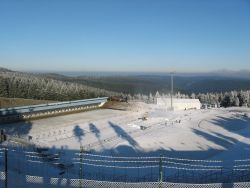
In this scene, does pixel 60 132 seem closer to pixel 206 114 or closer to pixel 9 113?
pixel 9 113

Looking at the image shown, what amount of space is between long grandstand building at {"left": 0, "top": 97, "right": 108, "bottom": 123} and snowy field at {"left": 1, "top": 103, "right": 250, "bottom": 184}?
1.62 metres

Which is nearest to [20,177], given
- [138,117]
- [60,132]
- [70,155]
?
[70,155]

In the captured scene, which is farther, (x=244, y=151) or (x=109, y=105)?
(x=109, y=105)

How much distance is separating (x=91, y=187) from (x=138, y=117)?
2491cm

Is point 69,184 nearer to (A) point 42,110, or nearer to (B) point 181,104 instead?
(A) point 42,110

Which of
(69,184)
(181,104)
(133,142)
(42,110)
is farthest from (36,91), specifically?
(69,184)

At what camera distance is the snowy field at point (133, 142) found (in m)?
17.5

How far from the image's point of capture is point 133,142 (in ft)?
80.6

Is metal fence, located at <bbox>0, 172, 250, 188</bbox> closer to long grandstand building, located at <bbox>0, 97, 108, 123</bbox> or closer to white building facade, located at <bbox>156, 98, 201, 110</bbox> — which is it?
long grandstand building, located at <bbox>0, 97, 108, 123</bbox>

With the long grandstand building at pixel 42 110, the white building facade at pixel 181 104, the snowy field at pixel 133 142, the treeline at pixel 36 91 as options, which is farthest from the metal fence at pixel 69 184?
the treeline at pixel 36 91

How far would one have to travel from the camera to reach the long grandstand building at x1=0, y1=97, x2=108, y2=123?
31094 mm

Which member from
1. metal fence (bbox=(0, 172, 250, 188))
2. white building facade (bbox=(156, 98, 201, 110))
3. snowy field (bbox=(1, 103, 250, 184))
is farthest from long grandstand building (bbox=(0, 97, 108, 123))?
metal fence (bbox=(0, 172, 250, 188))

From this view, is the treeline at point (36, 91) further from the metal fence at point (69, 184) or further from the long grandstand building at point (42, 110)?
the metal fence at point (69, 184)

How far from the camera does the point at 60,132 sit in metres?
26.9
